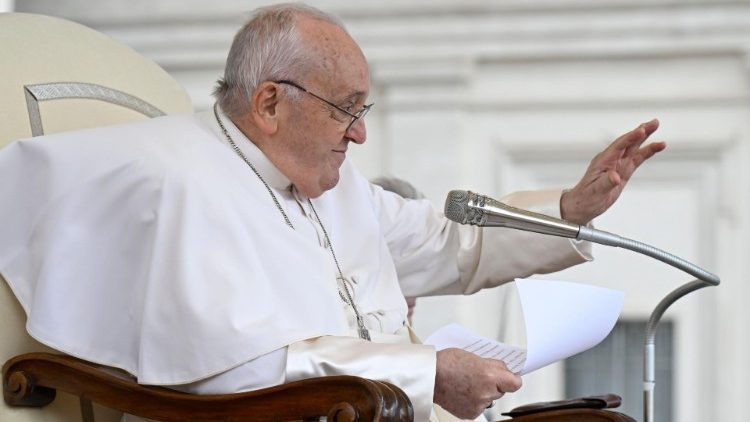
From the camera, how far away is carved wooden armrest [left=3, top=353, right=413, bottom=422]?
7.55 feet

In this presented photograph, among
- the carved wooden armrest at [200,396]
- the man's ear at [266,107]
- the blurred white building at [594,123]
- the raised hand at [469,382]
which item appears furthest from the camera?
the blurred white building at [594,123]

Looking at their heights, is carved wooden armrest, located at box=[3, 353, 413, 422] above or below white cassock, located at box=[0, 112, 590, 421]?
below

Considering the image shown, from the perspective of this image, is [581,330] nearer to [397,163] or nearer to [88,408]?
[88,408]

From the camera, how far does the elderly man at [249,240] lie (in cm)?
256

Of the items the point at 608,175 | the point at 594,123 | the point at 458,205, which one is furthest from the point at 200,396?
the point at 594,123

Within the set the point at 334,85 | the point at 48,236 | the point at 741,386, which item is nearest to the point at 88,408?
the point at 48,236

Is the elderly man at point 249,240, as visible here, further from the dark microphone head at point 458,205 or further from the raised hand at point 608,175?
the dark microphone head at point 458,205

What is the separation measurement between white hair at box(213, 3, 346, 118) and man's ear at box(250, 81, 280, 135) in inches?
0.7

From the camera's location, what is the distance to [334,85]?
3.08 meters

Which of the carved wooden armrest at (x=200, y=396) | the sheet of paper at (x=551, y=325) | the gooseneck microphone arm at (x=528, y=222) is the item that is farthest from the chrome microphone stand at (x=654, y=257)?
the carved wooden armrest at (x=200, y=396)

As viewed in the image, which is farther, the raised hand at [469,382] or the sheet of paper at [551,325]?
the sheet of paper at [551,325]

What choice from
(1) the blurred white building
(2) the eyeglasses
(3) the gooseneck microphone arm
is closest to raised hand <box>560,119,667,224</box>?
(3) the gooseneck microphone arm

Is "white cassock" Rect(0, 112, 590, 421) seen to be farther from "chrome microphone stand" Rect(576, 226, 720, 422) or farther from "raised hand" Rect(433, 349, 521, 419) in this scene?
"chrome microphone stand" Rect(576, 226, 720, 422)

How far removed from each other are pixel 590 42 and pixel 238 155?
3.66m
